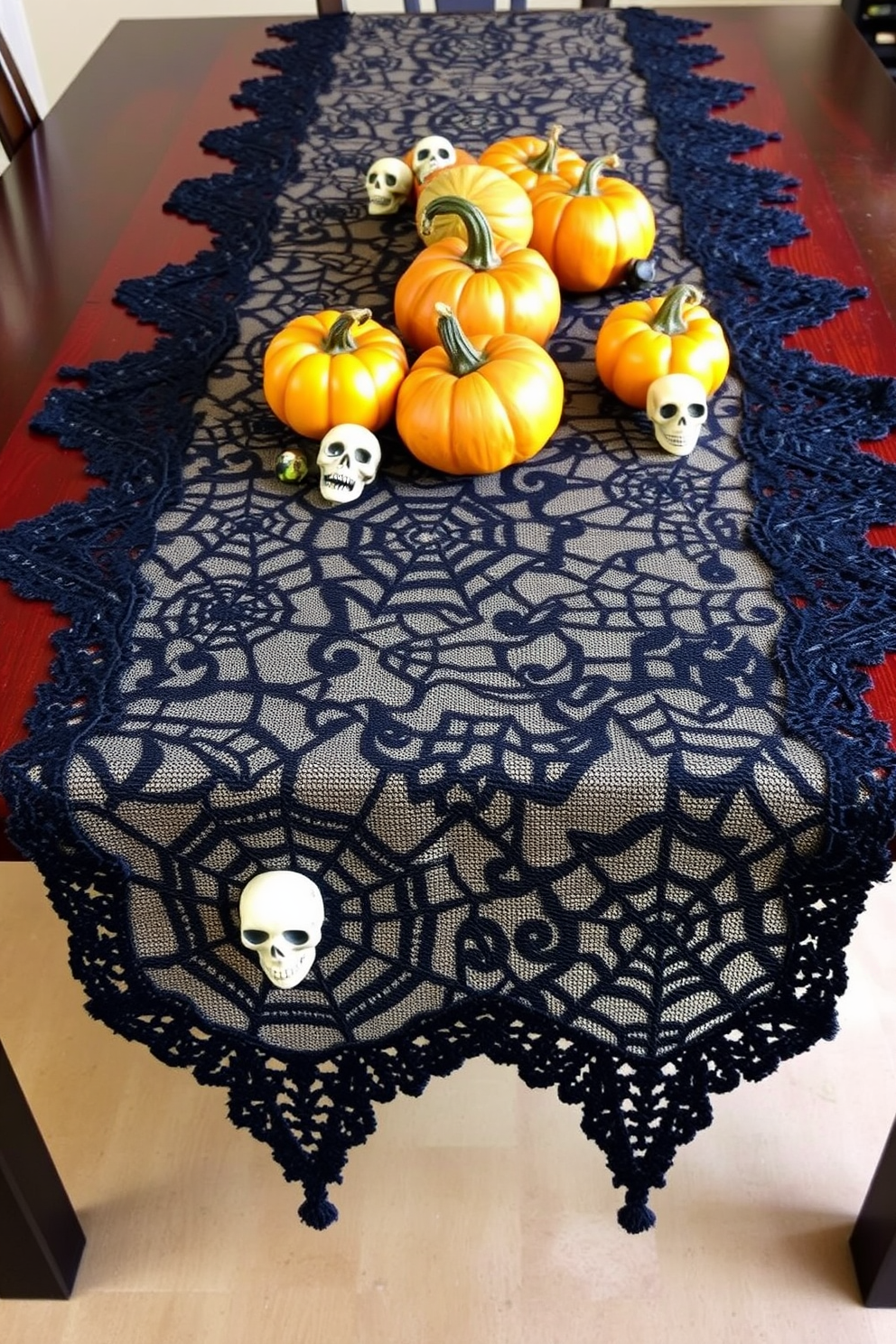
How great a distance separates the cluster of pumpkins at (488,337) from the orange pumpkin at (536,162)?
2cm

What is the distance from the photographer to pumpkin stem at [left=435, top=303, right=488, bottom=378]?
91 centimetres

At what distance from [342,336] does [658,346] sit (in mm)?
250

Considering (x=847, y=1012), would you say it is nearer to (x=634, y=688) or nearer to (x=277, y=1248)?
(x=277, y=1248)

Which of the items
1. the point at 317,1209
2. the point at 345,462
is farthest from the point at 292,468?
the point at 317,1209

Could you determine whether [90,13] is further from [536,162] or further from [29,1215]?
[29,1215]

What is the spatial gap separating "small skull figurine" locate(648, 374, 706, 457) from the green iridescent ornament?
0.28 m

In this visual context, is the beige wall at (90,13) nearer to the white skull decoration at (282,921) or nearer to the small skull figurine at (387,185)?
the small skull figurine at (387,185)

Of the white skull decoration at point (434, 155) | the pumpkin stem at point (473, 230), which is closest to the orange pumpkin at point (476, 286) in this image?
the pumpkin stem at point (473, 230)

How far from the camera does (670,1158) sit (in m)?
0.95

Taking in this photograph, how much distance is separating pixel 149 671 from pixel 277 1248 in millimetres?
748

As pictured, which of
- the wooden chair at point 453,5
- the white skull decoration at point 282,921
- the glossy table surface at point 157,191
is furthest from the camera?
the wooden chair at point 453,5

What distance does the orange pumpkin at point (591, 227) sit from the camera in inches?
44.6

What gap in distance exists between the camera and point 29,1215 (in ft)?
3.72

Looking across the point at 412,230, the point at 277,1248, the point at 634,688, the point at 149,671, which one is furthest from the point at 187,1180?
the point at 412,230
